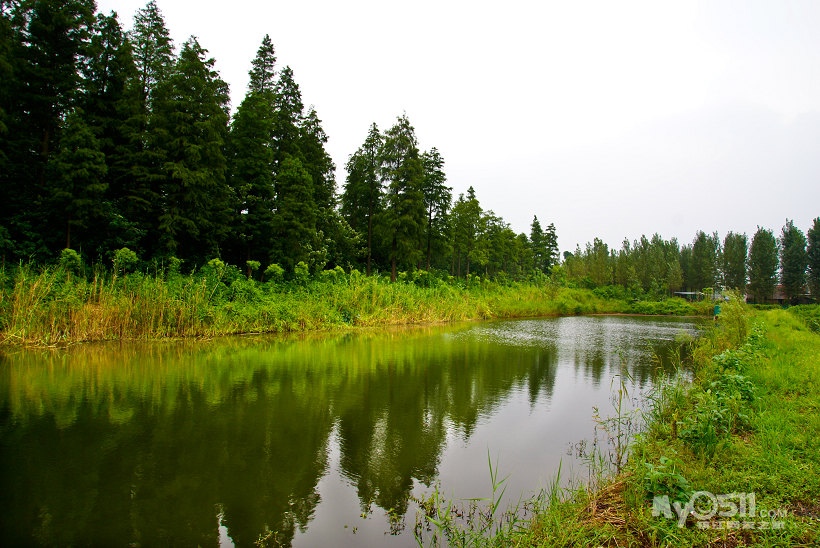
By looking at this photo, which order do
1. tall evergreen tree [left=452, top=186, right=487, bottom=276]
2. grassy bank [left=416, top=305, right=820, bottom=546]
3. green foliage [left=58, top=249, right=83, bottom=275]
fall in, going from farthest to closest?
tall evergreen tree [left=452, top=186, right=487, bottom=276], green foliage [left=58, top=249, right=83, bottom=275], grassy bank [left=416, top=305, right=820, bottom=546]

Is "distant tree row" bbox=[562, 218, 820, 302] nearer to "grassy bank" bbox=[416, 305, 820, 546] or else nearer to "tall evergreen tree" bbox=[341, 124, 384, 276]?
"tall evergreen tree" bbox=[341, 124, 384, 276]

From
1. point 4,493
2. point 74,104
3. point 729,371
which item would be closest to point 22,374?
point 4,493

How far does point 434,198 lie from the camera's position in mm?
30312

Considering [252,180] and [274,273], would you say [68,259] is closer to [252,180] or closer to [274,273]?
[274,273]

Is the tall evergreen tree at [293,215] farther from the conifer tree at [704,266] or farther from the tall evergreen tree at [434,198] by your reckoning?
the conifer tree at [704,266]

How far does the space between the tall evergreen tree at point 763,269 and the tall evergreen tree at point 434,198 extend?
46.9 metres

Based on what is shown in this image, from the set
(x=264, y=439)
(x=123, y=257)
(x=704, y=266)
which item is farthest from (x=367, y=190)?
(x=704, y=266)

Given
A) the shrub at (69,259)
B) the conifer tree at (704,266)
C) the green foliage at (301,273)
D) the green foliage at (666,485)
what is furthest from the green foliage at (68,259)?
the conifer tree at (704,266)

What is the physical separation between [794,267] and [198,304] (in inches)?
2667

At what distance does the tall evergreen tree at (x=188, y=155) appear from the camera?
17703 millimetres

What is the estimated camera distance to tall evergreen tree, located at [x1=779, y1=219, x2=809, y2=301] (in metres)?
54.5

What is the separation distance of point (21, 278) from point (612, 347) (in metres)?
17.7

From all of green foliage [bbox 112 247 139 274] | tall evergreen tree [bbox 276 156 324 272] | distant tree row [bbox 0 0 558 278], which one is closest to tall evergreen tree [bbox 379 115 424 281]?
distant tree row [bbox 0 0 558 278]

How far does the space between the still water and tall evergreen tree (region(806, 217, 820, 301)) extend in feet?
201
